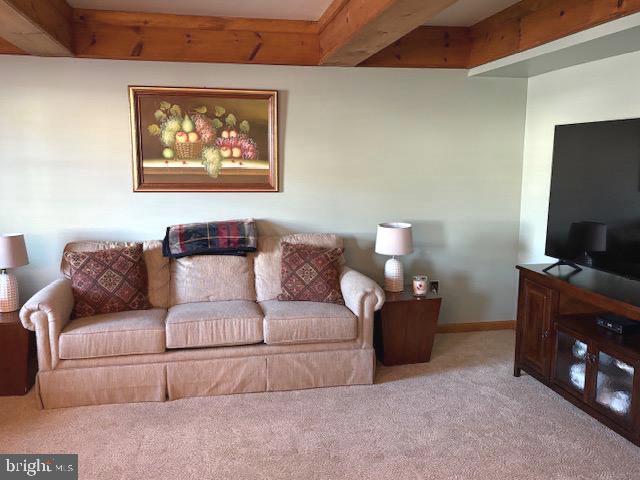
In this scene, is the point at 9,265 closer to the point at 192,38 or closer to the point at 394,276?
the point at 192,38

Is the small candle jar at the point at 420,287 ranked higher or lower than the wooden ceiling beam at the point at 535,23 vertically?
lower

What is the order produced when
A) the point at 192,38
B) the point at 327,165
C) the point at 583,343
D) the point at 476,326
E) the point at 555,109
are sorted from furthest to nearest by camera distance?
the point at 476,326
the point at 327,165
the point at 555,109
the point at 192,38
the point at 583,343

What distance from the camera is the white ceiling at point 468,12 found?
11.4ft

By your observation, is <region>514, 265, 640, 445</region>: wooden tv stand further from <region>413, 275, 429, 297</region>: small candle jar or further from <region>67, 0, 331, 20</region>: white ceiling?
<region>67, 0, 331, 20</region>: white ceiling

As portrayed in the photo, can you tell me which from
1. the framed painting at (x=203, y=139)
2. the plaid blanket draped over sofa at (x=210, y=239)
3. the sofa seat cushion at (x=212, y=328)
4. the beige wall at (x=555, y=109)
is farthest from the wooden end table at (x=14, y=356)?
the beige wall at (x=555, y=109)

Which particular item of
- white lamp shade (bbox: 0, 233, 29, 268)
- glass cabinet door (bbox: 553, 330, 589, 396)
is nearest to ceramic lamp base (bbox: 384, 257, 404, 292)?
glass cabinet door (bbox: 553, 330, 589, 396)

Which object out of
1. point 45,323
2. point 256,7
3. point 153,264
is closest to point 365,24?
point 256,7

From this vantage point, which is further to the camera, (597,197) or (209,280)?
(209,280)

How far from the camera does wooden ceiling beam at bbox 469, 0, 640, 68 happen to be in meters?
2.77

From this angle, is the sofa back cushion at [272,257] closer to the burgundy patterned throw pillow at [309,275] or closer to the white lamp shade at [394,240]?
the burgundy patterned throw pillow at [309,275]

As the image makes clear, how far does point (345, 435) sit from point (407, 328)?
43.6 inches

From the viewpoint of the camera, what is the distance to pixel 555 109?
13.4 feet

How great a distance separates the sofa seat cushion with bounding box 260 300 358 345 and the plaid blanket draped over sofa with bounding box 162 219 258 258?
600 mm

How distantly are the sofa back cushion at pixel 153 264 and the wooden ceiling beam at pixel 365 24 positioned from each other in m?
1.78
